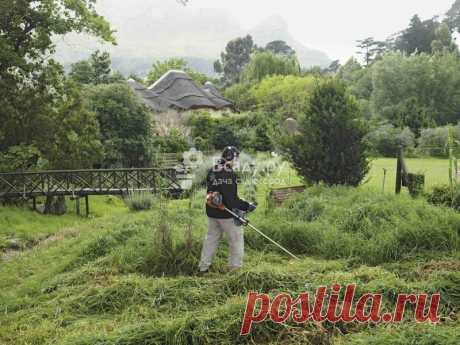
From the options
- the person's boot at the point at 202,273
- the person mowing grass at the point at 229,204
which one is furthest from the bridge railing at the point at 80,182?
the person mowing grass at the point at 229,204

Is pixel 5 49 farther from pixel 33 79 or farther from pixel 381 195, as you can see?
pixel 381 195

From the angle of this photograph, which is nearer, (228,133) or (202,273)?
(202,273)

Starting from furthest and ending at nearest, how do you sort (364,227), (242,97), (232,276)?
(242,97) → (364,227) → (232,276)

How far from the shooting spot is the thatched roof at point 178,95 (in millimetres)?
35688

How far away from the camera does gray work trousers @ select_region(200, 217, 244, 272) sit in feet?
19.6

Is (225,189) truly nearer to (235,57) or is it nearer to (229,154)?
(229,154)

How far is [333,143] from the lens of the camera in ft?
33.7

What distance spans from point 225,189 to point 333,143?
16.3ft

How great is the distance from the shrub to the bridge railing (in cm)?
434

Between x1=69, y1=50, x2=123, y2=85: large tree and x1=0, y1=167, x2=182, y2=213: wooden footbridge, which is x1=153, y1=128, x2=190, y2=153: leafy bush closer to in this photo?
x1=0, y1=167, x2=182, y2=213: wooden footbridge

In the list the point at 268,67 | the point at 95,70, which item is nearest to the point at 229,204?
the point at 95,70

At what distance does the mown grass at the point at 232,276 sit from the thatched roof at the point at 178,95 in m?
26.0

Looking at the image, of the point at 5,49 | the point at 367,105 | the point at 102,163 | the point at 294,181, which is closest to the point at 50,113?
the point at 5,49

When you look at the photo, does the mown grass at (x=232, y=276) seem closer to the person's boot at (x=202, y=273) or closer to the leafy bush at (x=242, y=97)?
the person's boot at (x=202, y=273)
